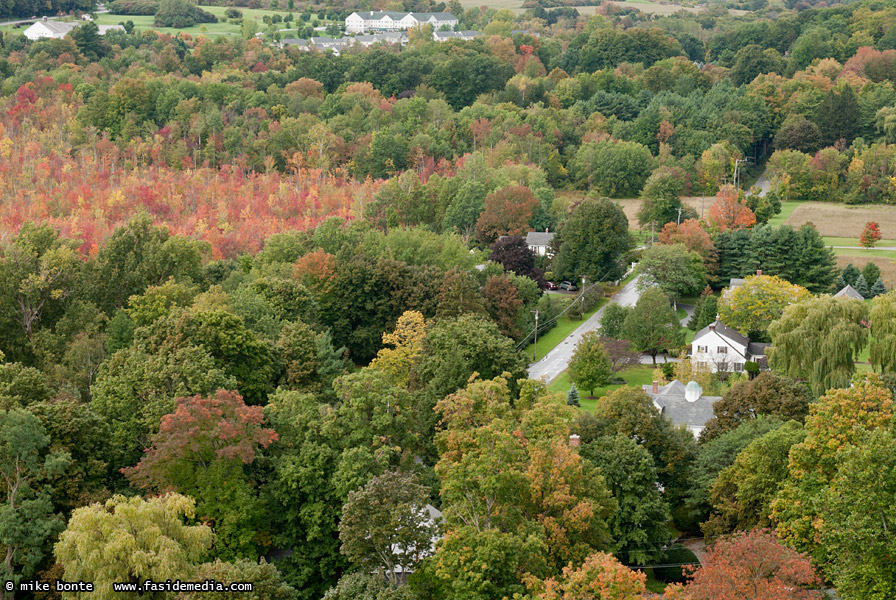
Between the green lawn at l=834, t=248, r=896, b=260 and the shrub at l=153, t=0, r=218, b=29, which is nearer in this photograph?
the green lawn at l=834, t=248, r=896, b=260

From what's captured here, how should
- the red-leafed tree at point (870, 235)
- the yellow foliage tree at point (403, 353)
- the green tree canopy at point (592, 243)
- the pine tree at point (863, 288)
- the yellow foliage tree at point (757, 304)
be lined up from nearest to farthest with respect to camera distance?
the yellow foliage tree at point (403, 353) < the yellow foliage tree at point (757, 304) < the green tree canopy at point (592, 243) < the pine tree at point (863, 288) < the red-leafed tree at point (870, 235)

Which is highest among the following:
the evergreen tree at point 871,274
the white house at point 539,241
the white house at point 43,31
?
the white house at point 43,31

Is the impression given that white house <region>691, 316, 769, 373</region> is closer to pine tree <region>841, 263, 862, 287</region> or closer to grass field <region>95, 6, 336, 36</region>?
pine tree <region>841, 263, 862, 287</region>

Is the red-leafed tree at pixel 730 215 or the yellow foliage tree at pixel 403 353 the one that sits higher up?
the yellow foliage tree at pixel 403 353

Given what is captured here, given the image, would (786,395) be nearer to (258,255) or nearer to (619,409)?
(619,409)

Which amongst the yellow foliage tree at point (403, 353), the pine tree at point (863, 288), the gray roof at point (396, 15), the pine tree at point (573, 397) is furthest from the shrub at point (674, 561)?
the gray roof at point (396, 15)

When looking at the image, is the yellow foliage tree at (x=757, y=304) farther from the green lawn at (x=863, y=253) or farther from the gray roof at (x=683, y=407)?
the green lawn at (x=863, y=253)

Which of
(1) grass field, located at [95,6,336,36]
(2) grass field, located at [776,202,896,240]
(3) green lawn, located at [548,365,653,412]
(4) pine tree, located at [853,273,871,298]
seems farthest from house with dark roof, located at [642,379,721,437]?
(1) grass field, located at [95,6,336,36]

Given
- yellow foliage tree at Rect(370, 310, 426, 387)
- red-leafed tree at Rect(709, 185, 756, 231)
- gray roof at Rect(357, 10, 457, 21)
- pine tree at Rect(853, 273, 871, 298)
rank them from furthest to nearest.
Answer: gray roof at Rect(357, 10, 457, 21) < red-leafed tree at Rect(709, 185, 756, 231) < pine tree at Rect(853, 273, 871, 298) < yellow foliage tree at Rect(370, 310, 426, 387)

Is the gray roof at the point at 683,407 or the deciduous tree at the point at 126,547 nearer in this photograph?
the deciduous tree at the point at 126,547
